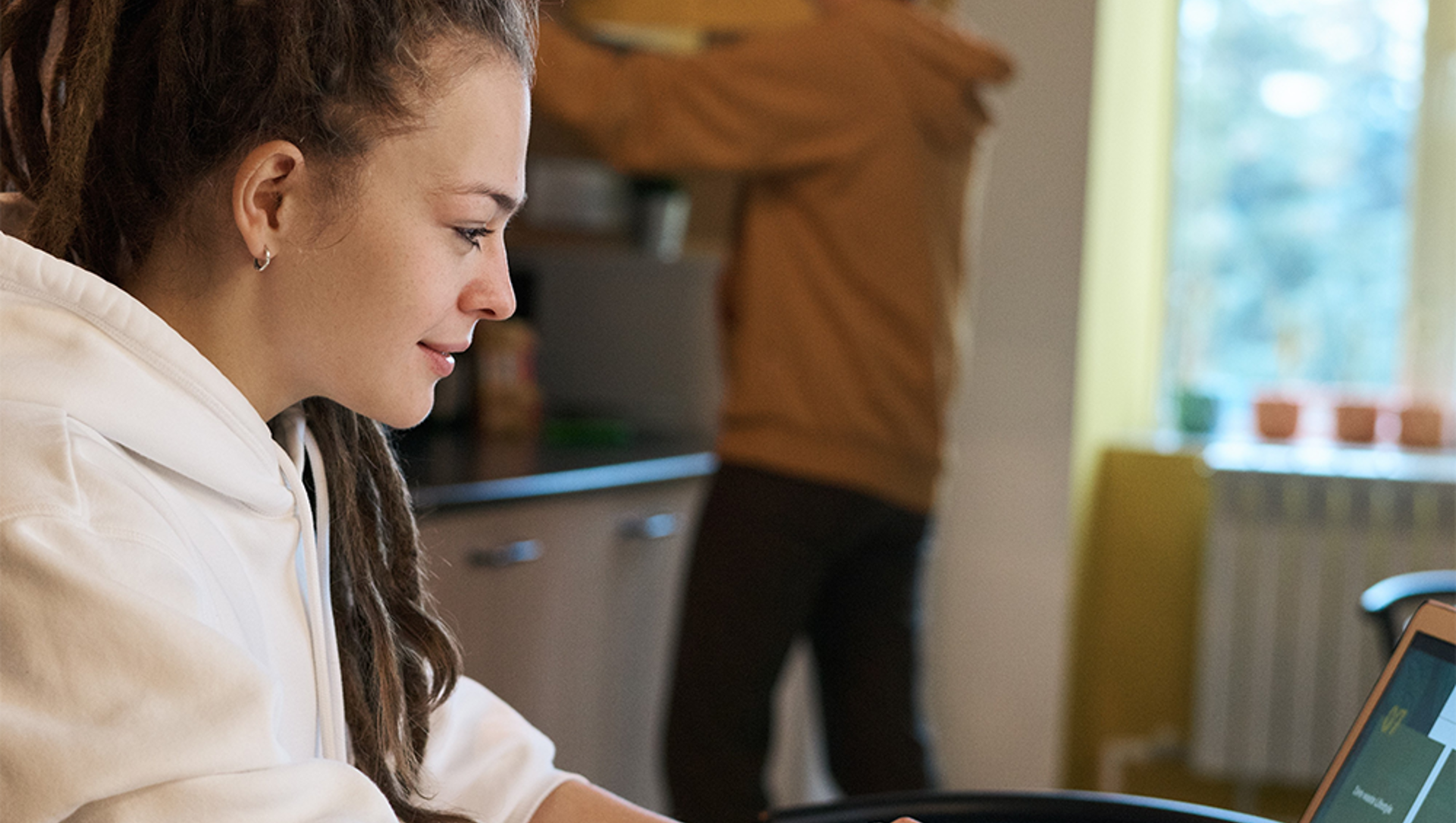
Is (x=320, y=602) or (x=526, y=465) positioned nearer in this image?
(x=320, y=602)

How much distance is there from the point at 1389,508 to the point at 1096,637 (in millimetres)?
718

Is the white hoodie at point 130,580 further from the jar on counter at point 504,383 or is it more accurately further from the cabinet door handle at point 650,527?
the jar on counter at point 504,383

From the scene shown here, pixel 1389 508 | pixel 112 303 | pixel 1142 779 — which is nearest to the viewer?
pixel 112 303

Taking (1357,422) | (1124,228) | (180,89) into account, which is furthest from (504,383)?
(180,89)

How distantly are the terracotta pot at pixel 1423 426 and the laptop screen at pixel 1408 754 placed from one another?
104 inches

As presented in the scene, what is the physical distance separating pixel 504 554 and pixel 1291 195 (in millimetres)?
2238

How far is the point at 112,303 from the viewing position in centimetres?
68

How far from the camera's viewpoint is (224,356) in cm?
80

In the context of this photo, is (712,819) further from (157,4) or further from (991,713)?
(157,4)

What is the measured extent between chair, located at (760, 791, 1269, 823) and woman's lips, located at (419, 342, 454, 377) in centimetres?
39

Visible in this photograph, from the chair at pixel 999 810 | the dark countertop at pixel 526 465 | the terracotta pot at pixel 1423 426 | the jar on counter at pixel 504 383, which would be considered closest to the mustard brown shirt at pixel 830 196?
the dark countertop at pixel 526 465

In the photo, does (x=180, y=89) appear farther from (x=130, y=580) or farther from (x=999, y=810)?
(x=999, y=810)

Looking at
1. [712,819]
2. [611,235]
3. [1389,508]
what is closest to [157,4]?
[712,819]

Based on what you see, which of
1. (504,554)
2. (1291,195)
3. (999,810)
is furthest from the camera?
(1291,195)
